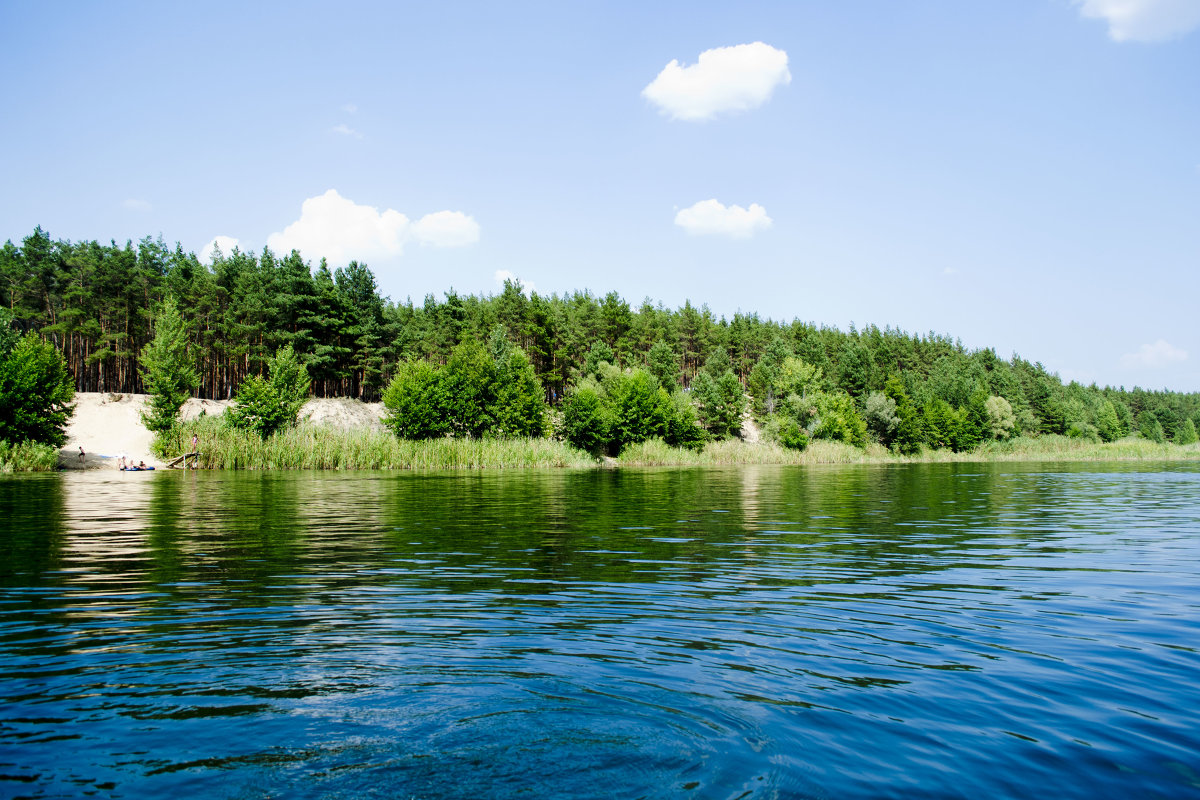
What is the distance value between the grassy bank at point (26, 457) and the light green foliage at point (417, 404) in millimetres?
26011

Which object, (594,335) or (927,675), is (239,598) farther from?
(594,335)

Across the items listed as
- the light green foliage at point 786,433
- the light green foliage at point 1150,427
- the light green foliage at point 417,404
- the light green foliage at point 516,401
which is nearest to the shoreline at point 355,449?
the light green foliage at point 786,433

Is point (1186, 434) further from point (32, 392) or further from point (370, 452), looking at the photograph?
point (32, 392)

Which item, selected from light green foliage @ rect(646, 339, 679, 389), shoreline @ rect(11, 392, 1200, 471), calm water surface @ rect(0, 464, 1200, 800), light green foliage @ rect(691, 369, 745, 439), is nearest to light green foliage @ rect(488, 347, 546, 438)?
shoreline @ rect(11, 392, 1200, 471)

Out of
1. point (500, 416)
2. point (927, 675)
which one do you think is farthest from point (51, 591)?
point (500, 416)

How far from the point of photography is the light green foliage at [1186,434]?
516 ft

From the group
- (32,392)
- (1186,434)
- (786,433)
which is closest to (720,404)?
(786,433)

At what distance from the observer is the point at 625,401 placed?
259ft

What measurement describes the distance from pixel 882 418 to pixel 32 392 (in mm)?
96231

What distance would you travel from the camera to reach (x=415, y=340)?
9894 cm

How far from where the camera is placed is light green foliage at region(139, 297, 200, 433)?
202 feet

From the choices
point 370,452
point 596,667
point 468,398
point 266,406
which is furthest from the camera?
point 468,398

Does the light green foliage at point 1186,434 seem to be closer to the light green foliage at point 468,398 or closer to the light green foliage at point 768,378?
the light green foliage at point 768,378

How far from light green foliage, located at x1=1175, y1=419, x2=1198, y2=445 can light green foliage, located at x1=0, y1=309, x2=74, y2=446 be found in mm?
200931
